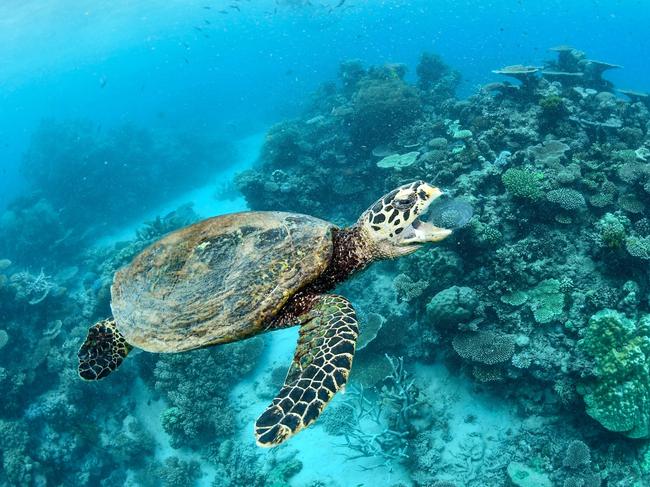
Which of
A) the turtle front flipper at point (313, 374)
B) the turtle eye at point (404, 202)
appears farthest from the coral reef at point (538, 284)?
the turtle front flipper at point (313, 374)

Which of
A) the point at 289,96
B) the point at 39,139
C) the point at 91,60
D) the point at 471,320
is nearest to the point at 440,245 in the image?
the point at 471,320

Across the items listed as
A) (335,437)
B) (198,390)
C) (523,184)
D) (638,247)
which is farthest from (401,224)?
(198,390)

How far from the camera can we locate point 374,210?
4.19m

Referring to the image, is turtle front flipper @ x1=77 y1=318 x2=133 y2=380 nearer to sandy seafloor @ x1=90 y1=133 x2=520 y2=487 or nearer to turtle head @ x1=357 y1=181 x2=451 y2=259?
turtle head @ x1=357 y1=181 x2=451 y2=259

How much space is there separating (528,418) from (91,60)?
416 feet

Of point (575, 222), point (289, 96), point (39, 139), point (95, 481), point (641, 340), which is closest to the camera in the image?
point (641, 340)

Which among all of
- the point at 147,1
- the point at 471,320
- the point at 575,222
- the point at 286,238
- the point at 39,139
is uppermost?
the point at 147,1

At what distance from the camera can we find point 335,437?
7504 millimetres

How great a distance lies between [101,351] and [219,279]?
2245mm

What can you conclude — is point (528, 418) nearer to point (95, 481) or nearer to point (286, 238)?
point (286, 238)

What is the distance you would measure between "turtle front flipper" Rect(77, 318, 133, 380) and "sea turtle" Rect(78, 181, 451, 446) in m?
0.03

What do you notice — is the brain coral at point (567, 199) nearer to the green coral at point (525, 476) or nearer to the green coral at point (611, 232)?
the green coral at point (611, 232)

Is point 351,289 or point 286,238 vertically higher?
point 286,238

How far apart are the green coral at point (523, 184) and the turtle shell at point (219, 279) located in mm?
4944
